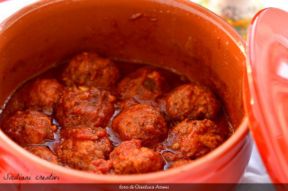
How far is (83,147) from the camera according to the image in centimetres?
193

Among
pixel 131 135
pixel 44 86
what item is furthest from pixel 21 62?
pixel 131 135

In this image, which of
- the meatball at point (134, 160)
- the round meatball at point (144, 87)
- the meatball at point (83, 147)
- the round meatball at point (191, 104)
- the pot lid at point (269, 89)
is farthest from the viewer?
the round meatball at point (144, 87)

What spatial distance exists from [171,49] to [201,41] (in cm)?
19

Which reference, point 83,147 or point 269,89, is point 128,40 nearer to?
point 83,147

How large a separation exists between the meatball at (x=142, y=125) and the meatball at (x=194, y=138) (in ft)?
0.20

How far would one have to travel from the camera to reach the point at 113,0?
2.35m

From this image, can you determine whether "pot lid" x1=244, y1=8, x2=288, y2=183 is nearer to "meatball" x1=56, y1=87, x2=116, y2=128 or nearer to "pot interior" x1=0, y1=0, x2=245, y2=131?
"pot interior" x1=0, y1=0, x2=245, y2=131

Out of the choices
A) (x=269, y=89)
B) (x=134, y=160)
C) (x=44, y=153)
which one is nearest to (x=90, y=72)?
(x=44, y=153)

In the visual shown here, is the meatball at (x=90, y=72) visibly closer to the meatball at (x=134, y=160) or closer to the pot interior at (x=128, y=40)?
the pot interior at (x=128, y=40)

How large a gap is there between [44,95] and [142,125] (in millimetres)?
463

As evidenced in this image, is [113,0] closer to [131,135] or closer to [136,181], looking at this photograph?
[131,135]

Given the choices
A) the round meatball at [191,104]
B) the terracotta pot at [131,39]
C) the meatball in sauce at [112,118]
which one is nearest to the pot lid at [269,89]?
the terracotta pot at [131,39]

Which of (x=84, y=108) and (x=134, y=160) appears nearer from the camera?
(x=134, y=160)

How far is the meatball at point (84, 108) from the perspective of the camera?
2.11 metres
